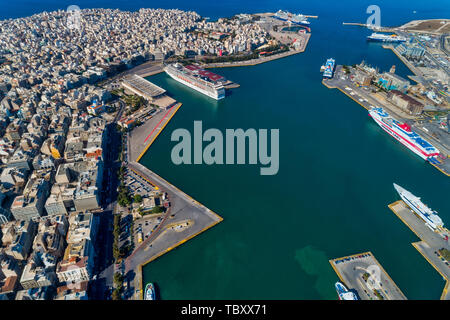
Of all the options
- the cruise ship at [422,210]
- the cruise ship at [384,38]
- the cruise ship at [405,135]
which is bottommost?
the cruise ship at [422,210]

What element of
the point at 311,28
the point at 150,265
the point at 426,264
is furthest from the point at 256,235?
the point at 311,28

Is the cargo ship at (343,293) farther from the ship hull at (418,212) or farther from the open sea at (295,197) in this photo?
the ship hull at (418,212)

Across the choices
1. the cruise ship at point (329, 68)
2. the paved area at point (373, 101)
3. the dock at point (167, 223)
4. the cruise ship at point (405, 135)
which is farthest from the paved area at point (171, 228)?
the cruise ship at point (329, 68)

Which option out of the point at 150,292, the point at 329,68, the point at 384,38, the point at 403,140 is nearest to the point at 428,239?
the point at 403,140

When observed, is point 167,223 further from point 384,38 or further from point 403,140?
point 384,38

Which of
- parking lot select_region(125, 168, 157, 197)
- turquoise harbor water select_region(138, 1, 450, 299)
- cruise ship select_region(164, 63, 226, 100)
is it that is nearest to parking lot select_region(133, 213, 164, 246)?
turquoise harbor water select_region(138, 1, 450, 299)

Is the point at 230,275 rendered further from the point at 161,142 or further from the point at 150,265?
the point at 161,142
